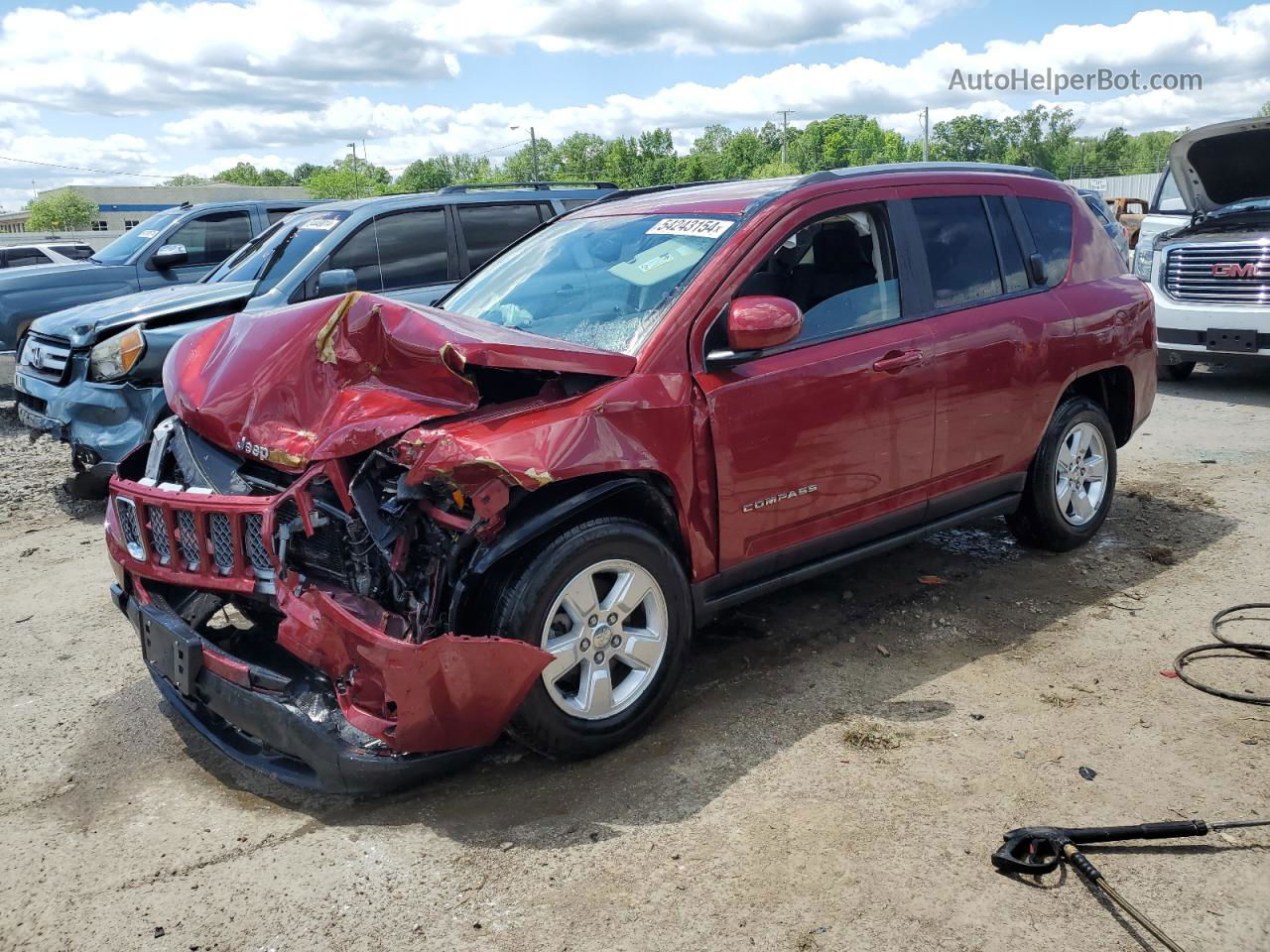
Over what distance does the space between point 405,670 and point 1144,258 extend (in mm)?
9991

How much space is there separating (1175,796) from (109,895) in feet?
10.4

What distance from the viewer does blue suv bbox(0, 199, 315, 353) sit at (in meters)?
10.2

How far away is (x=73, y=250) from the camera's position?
2034cm

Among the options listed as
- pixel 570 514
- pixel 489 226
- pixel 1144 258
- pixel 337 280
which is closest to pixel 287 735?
pixel 570 514

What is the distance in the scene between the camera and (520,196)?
Result: 8781 millimetres

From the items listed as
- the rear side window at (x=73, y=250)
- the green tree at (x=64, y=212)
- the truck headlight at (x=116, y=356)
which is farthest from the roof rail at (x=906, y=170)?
the green tree at (x=64, y=212)

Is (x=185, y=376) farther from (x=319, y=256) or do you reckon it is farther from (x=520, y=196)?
(x=520, y=196)

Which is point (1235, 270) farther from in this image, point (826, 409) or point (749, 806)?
point (749, 806)

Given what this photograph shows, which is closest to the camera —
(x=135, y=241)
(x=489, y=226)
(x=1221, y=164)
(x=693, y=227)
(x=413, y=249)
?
(x=693, y=227)

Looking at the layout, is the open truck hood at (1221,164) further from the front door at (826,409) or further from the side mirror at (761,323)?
the side mirror at (761,323)

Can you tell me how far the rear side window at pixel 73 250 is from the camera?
19.5m

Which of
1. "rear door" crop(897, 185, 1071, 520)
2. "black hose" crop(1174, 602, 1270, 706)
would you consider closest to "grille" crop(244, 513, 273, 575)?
"rear door" crop(897, 185, 1071, 520)

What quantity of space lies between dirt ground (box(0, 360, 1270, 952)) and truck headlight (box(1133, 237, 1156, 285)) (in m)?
6.53

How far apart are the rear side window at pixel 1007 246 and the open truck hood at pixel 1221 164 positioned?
19.8 feet
